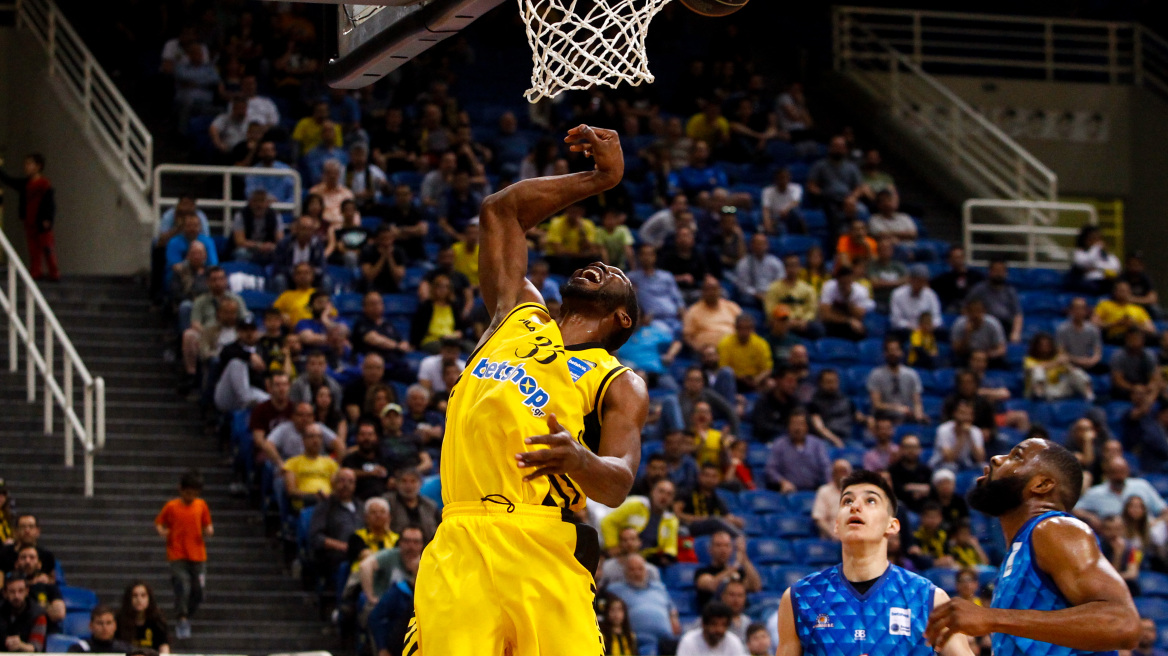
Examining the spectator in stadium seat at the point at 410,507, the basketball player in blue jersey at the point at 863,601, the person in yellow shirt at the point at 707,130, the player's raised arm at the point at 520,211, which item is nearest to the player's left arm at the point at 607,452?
the player's raised arm at the point at 520,211

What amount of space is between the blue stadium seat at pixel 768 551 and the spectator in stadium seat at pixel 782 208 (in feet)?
16.6

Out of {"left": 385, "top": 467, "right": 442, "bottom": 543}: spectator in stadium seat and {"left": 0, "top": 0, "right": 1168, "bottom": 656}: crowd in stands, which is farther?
{"left": 0, "top": 0, "right": 1168, "bottom": 656}: crowd in stands

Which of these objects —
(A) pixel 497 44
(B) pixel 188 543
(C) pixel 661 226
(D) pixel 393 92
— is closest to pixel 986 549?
(C) pixel 661 226

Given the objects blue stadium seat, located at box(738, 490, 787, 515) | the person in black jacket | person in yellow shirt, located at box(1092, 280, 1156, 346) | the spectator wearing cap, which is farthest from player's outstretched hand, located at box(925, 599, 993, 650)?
person in yellow shirt, located at box(1092, 280, 1156, 346)

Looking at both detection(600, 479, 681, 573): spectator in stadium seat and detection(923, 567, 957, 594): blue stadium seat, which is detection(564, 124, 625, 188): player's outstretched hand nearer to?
detection(600, 479, 681, 573): spectator in stadium seat

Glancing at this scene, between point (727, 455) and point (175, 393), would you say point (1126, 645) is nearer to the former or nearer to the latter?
point (727, 455)

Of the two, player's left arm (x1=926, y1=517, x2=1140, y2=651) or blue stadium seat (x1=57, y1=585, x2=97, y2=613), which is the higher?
player's left arm (x1=926, y1=517, x2=1140, y2=651)

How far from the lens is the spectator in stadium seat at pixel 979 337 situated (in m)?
16.2

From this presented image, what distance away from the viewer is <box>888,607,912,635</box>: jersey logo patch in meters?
5.70

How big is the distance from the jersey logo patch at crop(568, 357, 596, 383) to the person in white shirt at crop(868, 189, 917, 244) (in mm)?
12409

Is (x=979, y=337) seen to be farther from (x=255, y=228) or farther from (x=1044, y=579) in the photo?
(x=1044, y=579)

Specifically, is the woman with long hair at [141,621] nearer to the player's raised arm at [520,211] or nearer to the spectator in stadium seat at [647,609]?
the spectator in stadium seat at [647,609]

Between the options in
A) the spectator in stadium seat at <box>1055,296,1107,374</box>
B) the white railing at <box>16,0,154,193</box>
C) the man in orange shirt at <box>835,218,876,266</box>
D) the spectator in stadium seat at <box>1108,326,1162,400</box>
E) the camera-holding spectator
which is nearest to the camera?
the camera-holding spectator

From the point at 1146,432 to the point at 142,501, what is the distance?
9.41 meters
